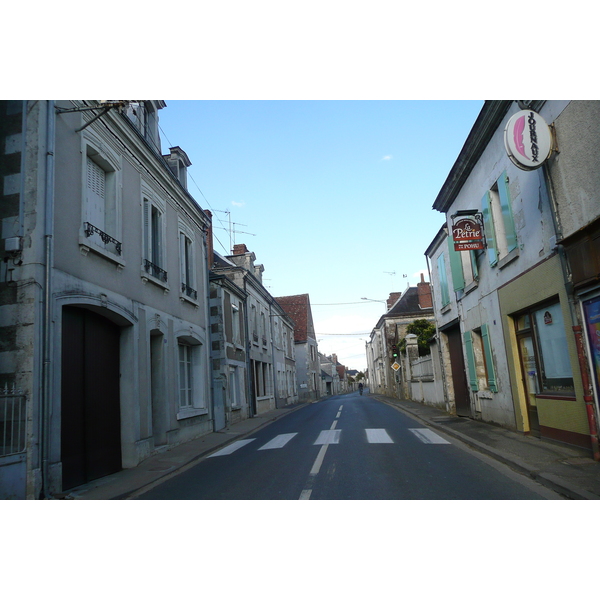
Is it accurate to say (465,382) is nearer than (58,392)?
No

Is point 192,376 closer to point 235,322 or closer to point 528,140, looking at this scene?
point 235,322

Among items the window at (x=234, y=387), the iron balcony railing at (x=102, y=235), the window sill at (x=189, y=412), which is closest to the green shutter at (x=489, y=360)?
the window sill at (x=189, y=412)

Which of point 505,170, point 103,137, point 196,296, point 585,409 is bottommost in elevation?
point 585,409

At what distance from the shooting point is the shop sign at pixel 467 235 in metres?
11.5

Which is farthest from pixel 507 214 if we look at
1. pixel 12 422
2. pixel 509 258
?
pixel 12 422

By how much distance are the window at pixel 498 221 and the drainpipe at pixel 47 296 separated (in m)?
8.37

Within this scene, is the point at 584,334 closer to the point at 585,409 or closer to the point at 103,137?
the point at 585,409

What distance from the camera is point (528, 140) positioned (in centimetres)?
757

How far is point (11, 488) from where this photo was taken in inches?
247

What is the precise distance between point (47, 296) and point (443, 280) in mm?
12921

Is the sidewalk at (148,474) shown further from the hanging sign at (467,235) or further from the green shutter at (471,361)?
the hanging sign at (467,235)

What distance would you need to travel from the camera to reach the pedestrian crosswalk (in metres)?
10.3

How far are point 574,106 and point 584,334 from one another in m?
3.28

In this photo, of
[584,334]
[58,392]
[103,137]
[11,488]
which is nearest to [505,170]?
[584,334]
